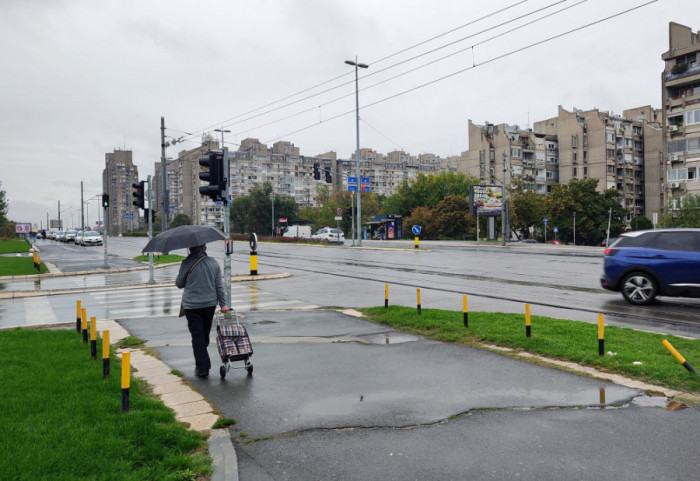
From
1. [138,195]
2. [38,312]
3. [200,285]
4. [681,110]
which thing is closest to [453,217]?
[681,110]

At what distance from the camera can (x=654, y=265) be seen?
11.6 metres

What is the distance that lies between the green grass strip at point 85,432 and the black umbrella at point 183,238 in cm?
159

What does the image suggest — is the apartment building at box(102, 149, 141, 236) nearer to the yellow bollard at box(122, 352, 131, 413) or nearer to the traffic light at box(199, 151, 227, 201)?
the traffic light at box(199, 151, 227, 201)

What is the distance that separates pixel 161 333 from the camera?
9719 millimetres

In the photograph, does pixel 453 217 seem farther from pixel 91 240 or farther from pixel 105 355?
pixel 105 355

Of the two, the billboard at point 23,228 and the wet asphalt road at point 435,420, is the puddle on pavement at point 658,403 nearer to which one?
the wet asphalt road at point 435,420

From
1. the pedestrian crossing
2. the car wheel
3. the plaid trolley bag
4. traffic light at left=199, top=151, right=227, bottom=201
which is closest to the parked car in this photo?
the pedestrian crossing

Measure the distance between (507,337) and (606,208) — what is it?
65.4 meters

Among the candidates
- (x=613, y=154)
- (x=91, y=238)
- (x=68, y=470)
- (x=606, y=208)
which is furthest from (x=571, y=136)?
(x=68, y=470)

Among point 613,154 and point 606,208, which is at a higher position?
point 613,154

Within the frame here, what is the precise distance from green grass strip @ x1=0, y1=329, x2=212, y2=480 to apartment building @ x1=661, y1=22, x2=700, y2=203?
62479 millimetres

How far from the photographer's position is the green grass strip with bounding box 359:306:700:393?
20.1 ft

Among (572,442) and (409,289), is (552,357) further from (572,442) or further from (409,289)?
(409,289)

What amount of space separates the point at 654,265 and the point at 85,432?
37.5 ft
